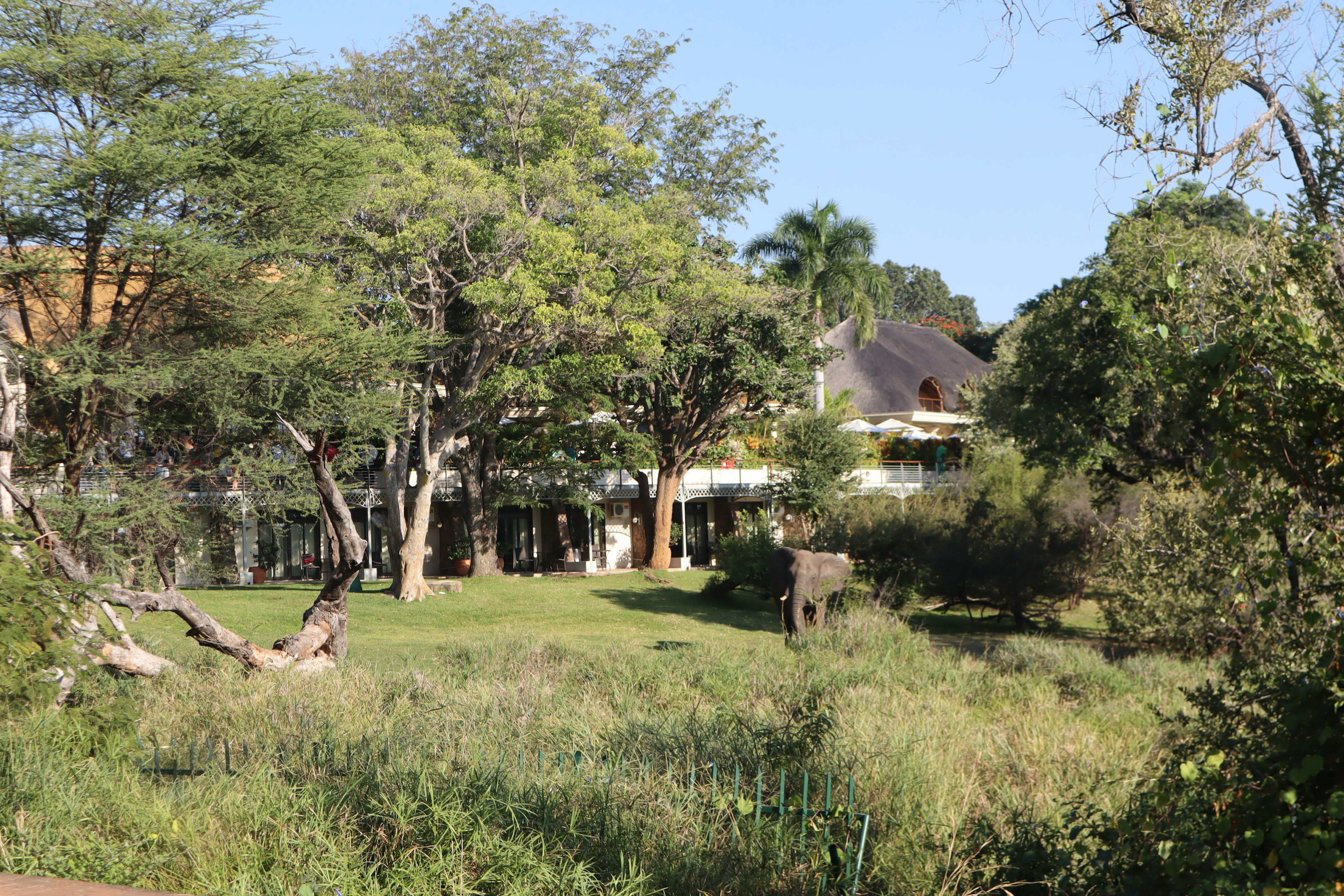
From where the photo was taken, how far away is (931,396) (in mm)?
56438

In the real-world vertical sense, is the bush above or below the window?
below

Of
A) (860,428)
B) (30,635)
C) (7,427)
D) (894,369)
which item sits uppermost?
(894,369)

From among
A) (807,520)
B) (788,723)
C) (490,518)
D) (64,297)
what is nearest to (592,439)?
(490,518)

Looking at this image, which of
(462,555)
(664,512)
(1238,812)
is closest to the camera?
(1238,812)

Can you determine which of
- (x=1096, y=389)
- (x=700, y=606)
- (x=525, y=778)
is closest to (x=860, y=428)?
(x=700, y=606)

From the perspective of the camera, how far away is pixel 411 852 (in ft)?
18.1

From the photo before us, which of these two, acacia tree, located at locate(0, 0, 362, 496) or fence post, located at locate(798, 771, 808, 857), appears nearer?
fence post, located at locate(798, 771, 808, 857)

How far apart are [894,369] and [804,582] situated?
35.8 metres

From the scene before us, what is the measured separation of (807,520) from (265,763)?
88.3 feet

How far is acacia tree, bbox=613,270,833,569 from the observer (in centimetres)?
3014

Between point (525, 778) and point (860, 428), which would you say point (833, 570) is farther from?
point (860, 428)

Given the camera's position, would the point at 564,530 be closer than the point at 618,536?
Yes

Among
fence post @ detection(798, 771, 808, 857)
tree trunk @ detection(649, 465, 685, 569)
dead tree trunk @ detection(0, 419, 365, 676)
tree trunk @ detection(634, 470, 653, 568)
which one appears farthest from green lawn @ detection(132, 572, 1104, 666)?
fence post @ detection(798, 771, 808, 857)

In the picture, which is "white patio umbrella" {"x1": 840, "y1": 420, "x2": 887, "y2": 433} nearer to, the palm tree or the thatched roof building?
the palm tree
